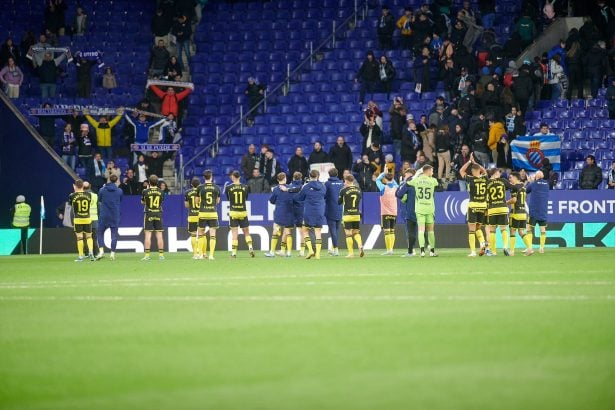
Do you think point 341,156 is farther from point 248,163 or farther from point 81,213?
point 81,213

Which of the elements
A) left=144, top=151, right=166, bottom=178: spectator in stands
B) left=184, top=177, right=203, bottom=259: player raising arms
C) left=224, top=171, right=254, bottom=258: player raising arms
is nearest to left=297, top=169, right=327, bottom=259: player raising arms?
left=224, top=171, right=254, bottom=258: player raising arms

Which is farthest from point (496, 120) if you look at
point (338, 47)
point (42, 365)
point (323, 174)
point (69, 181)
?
point (42, 365)

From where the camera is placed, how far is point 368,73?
39.3m

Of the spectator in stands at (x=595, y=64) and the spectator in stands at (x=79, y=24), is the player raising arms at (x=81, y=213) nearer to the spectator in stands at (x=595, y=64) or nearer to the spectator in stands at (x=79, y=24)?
the spectator in stands at (x=79, y=24)

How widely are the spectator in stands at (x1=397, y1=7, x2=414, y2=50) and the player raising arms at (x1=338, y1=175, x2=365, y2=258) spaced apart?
40.0 ft

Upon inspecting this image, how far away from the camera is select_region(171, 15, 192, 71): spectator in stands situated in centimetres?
4184

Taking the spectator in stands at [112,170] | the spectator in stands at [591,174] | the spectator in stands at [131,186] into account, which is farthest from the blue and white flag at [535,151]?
the spectator in stands at [112,170]

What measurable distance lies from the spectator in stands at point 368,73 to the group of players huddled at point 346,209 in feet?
27.4

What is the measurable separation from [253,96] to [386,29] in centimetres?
501

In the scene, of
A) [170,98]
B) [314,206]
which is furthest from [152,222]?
[170,98]

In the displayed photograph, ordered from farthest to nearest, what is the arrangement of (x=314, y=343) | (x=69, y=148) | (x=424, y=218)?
(x=69, y=148)
(x=424, y=218)
(x=314, y=343)

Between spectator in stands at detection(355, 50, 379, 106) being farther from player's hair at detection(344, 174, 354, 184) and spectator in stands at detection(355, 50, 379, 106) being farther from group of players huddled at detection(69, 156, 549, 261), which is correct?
player's hair at detection(344, 174, 354, 184)

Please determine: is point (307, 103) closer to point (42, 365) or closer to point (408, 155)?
point (408, 155)

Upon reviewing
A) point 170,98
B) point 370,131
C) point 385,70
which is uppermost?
point 385,70
